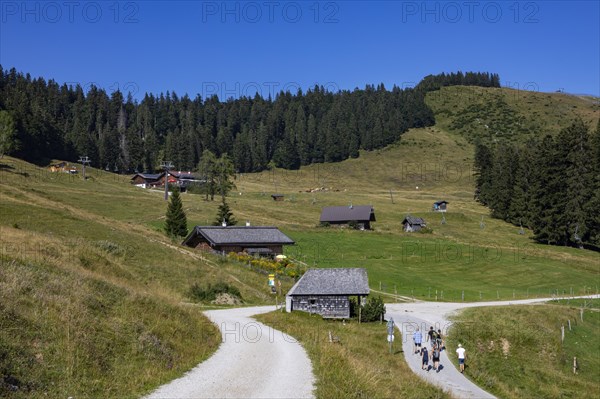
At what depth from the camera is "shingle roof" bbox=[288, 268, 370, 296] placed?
1679 inches

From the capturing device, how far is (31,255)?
27.0m

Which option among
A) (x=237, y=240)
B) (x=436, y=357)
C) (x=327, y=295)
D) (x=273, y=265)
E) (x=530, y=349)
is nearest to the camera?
(x=436, y=357)

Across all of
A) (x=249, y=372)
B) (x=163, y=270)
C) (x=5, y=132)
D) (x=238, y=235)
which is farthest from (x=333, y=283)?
(x=5, y=132)

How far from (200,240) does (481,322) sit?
38.8 metres

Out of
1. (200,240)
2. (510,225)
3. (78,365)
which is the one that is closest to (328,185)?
(510,225)

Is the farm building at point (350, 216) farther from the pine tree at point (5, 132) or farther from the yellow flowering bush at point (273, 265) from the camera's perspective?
the pine tree at point (5, 132)

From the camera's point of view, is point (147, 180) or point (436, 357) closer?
point (436, 357)

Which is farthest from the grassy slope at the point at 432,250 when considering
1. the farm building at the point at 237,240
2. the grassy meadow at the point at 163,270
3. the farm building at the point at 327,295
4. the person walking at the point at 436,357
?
the person walking at the point at 436,357

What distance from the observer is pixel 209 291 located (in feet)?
140

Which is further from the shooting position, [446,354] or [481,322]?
[481,322]

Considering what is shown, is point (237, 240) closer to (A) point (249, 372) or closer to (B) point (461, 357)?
(B) point (461, 357)

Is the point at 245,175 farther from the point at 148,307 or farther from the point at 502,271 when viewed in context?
the point at 148,307

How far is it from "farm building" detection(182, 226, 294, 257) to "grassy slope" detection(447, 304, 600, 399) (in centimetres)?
2992

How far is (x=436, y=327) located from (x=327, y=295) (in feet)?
32.3
